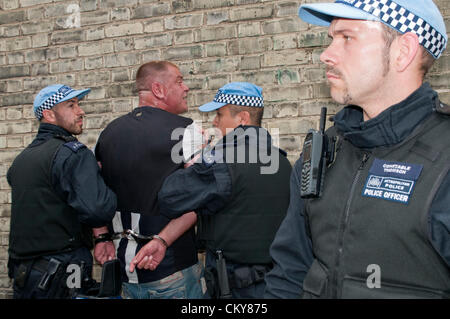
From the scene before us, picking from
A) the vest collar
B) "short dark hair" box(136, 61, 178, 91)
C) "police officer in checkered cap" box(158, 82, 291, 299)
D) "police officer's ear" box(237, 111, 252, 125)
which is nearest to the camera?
the vest collar

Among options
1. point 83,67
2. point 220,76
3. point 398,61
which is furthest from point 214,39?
point 398,61

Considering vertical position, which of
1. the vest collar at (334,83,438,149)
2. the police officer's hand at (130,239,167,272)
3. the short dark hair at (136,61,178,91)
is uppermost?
the short dark hair at (136,61,178,91)

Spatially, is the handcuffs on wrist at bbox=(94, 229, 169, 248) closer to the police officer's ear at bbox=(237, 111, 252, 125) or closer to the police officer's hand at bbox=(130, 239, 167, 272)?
the police officer's hand at bbox=(130, 239, 167, 272)

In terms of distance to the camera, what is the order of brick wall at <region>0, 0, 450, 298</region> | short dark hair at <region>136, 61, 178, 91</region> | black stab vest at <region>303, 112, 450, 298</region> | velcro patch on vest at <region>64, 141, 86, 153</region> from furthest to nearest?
1. brick wall at <region>0, 0, 450, 298</region>
2. short dark hair at <region>136, 61, 178, 91</region>
3. velcro patch on vest at <region>64, 141, 86, 153</region>
4. black stab vest at <region>303, 112, 450, 298</region>

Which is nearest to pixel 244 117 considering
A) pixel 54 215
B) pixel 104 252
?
pixel 104 252

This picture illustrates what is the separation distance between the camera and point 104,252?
9.25 ft

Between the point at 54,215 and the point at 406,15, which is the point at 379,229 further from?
the point at 54,215

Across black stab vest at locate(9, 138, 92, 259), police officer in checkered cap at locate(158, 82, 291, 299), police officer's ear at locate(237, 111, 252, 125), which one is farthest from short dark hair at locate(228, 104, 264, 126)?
black stab vest at locate(9, 138, 92, 259)

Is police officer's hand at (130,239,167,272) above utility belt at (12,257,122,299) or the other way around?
above

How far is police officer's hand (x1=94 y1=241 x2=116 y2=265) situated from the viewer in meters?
2.80

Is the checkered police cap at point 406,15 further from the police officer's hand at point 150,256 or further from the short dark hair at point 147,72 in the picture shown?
the short dark hair at point 147,72

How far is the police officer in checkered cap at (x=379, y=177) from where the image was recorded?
3.65 feet

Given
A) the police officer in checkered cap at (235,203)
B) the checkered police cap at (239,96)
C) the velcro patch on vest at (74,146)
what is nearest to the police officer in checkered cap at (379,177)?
the police officer in checkered cap at (235,203)

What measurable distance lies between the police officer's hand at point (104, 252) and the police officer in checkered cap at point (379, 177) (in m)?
1.65
